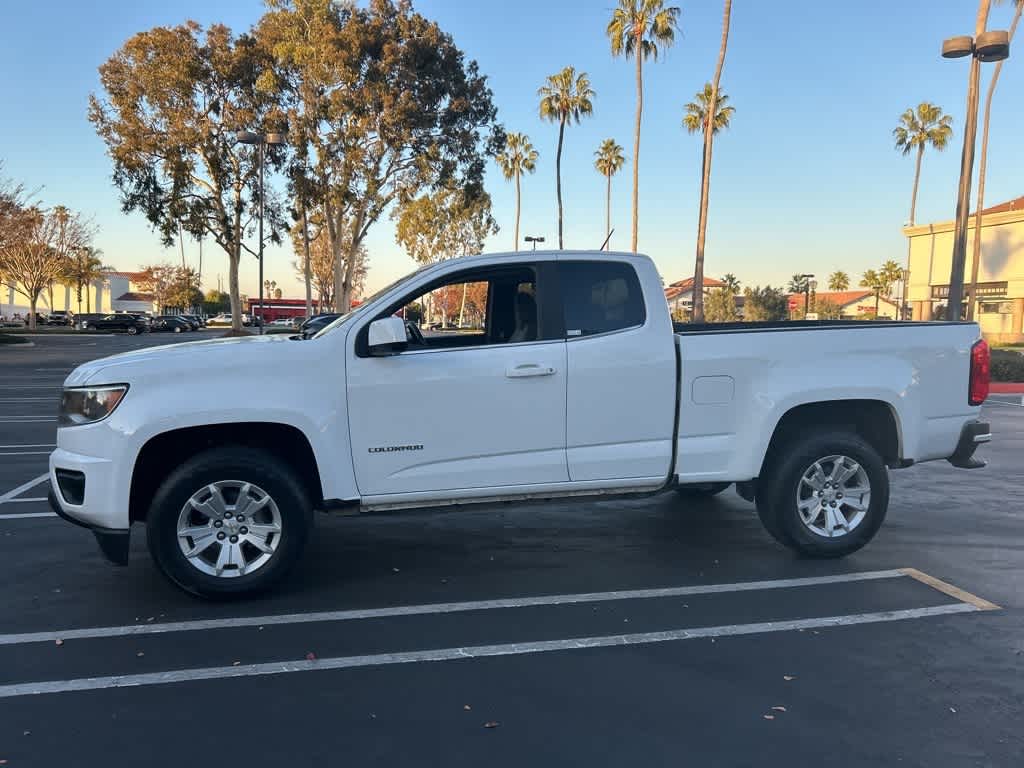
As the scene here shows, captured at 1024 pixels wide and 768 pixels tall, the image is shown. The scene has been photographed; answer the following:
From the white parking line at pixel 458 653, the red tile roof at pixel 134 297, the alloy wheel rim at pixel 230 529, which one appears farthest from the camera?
the red tile roof at pixel 134 297

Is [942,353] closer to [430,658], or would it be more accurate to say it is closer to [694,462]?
[694,462]

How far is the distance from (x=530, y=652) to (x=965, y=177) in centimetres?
1793

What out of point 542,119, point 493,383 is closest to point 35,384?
point 493,383

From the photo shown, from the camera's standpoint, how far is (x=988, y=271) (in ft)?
141

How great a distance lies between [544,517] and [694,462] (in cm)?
191

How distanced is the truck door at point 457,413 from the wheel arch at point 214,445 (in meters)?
0.35

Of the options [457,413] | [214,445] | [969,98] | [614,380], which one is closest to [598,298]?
[614,380]

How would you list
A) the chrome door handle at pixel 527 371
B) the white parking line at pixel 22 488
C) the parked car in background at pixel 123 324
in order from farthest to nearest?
the parked car in background at pixel 123 324 < the white parking line at pixel 22 488 < the chrome door handle at pixel 527 371

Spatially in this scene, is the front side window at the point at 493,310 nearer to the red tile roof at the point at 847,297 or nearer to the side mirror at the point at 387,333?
the side mirror at the point at 387,333

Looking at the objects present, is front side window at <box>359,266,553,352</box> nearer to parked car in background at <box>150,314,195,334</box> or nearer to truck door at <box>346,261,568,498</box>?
truck door at <box>346,261,568,498</box>

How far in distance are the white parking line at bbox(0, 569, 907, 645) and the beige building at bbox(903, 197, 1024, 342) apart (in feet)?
132

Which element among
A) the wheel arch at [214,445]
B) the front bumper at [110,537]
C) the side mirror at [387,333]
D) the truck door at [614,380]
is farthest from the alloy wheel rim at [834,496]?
the front bumper at [110,537]

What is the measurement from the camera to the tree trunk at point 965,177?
1675 centimetres

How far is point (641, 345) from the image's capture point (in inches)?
201
